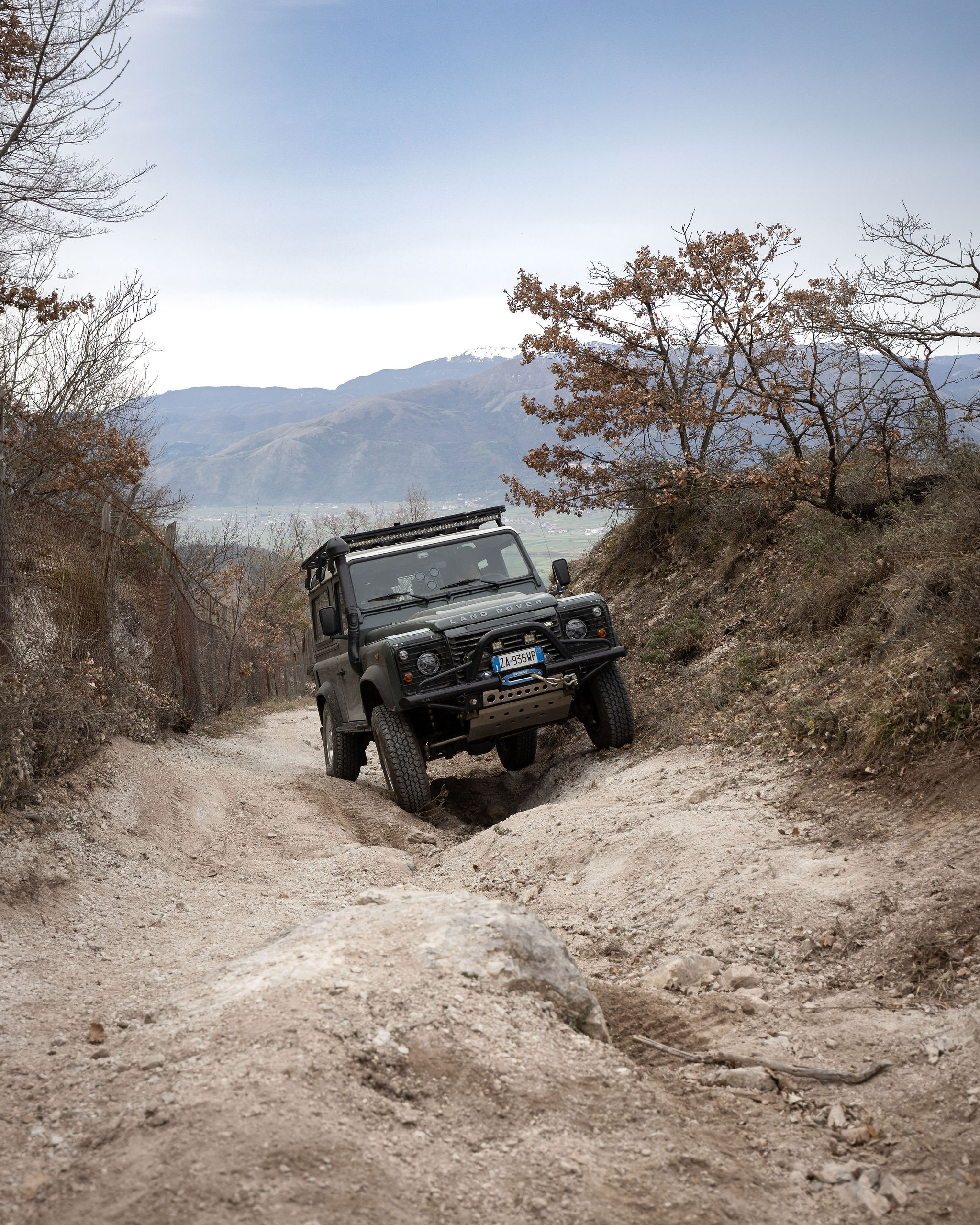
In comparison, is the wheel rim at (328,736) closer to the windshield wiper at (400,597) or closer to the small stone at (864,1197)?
the windshield wiper at (400,597)

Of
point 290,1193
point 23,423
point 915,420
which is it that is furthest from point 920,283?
point 23,423

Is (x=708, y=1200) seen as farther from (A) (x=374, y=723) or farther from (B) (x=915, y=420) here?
(B) (x=915, y=420)

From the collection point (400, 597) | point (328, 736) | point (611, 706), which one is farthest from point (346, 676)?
point (611, 706)

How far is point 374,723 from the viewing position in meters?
7.35

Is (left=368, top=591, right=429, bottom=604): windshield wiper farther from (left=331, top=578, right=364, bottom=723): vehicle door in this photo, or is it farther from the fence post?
the fence post

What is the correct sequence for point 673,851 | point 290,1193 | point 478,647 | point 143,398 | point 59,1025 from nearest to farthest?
point 290,1193 → point 59,1025 → point 673,851 → point 478,647 → point 143,398

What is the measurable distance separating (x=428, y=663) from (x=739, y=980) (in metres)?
3.86

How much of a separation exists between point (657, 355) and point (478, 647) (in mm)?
7090

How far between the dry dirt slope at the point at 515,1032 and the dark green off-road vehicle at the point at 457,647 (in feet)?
4.69

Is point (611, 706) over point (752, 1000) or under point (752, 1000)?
over

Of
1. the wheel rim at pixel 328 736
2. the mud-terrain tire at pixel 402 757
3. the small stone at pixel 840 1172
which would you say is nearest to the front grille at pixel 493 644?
the mud-terrain tire at pixel 402 757

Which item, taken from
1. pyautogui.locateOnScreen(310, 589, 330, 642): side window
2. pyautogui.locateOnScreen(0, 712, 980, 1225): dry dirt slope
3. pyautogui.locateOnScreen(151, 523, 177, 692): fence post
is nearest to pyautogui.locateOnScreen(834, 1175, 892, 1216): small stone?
pyautogui.locateOnScreen(0, 712, 980, 1225): dry dirt slope

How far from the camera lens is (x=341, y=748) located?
932 cm

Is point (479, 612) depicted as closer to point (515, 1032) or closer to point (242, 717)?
point (515, 1032)
